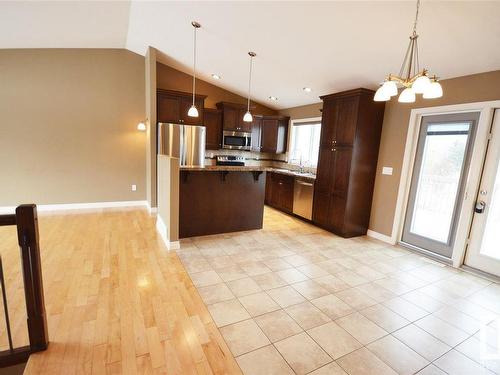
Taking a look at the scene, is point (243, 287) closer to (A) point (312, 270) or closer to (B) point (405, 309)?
(A) point (312, 270)

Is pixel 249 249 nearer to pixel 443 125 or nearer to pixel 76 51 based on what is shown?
pixel 443 125

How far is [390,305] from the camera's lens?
2.43 m

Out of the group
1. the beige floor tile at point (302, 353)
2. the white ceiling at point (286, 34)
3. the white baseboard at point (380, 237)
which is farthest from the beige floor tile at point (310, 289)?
the white ceiling at point (286, 34)

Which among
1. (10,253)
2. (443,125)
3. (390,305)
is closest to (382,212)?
(443,125)

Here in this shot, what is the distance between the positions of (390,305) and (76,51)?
251 inches

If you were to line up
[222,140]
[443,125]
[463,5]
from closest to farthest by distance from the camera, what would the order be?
[463,5]
[443,125]
[222,140]

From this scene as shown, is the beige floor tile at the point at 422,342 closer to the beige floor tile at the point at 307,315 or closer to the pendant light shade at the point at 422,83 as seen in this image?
the beige floor tile at the point at 307,315

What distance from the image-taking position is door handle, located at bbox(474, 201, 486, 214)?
310 centimetres

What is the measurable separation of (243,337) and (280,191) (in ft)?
13.3

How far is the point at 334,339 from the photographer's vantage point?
6.39ft

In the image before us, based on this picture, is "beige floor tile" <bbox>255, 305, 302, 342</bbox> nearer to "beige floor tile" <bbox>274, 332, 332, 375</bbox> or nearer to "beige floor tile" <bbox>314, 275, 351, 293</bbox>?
"beige floor tile" <bbox>274, 332, 332, 375</bbox>

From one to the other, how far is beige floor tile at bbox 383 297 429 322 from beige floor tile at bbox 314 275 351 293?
42 cm

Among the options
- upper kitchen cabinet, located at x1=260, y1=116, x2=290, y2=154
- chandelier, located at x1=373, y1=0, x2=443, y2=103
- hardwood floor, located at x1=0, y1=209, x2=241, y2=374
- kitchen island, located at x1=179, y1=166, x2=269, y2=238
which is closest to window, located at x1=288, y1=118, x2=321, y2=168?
upper kitchen cabinet, located at x1=260, y1=116, x2=290, y2=154

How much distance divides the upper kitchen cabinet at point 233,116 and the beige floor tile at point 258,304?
14.2ft
